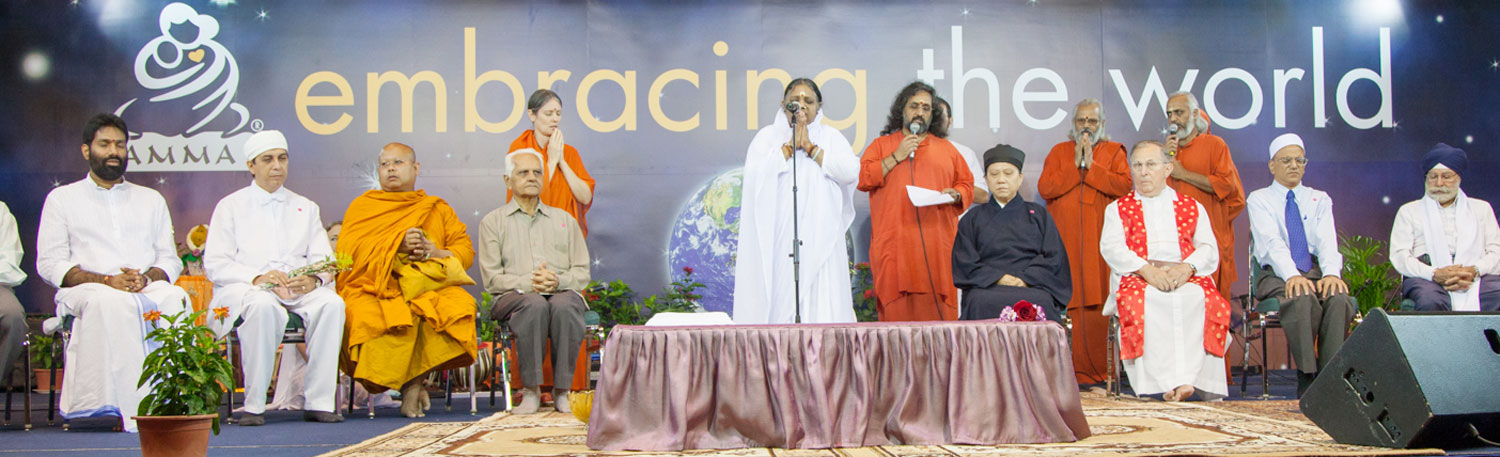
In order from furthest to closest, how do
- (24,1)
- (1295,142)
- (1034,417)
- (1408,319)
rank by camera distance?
(24,1)
(1295,142)
(1034,417)
(1408,319)

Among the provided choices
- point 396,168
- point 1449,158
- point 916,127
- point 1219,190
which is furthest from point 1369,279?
point 396,168

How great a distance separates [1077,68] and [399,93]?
4.64m

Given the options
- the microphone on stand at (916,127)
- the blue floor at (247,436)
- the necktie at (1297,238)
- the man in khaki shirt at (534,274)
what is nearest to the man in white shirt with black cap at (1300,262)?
the necktie at (1297,238)

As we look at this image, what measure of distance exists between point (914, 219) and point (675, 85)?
2153 millimetres

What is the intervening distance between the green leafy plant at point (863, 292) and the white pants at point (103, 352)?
426cm

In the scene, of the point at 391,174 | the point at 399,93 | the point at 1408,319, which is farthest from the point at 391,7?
the point at 1408,319

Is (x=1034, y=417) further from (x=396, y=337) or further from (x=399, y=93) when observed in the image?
(x=399, y=93)

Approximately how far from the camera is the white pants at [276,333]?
19.1ft

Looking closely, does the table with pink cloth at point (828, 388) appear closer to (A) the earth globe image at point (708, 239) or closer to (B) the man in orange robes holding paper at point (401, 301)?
(B) the man in orange robes holding paper at point (401, 301)

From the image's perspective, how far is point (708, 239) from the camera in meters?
8.09

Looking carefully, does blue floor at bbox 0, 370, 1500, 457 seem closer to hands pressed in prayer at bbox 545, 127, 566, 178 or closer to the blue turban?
hands pressed in prayer at bbox 545, 127, 566, 178

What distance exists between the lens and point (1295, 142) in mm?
7109

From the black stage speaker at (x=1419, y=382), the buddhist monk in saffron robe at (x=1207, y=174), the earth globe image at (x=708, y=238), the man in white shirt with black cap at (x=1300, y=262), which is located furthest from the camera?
the earth globe image at (x=708, y=238)

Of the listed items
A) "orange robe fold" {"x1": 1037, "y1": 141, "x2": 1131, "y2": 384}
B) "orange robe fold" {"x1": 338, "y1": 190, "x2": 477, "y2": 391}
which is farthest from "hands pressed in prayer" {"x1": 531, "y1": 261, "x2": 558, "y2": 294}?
"orange robe fold" {"x1": 1037, "y1": 141, "x2": 1131, "y2": 384}
